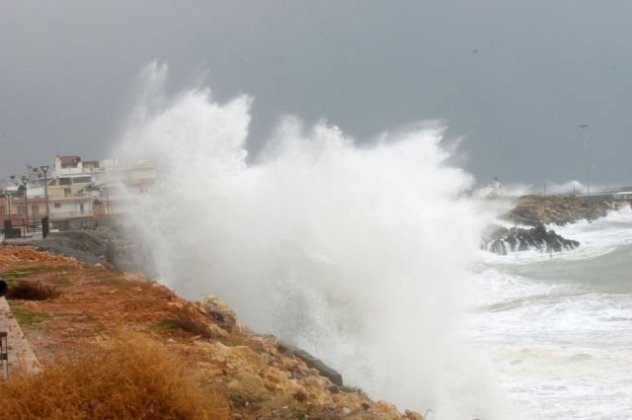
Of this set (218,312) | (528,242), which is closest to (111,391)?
(218,312)

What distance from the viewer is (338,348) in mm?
14125

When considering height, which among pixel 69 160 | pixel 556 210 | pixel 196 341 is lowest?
pixel 196 341

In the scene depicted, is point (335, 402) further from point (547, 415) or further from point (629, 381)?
point (629, 381)

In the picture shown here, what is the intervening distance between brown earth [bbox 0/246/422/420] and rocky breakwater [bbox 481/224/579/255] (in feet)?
128

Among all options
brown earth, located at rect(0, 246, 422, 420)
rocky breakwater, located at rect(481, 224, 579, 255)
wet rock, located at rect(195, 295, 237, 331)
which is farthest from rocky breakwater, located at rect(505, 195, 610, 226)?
brown earth, located at rect(0, 246, 422, 420)

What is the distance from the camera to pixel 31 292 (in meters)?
12.6

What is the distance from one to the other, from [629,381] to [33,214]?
48.4m

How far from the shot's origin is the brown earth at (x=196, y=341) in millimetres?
7348

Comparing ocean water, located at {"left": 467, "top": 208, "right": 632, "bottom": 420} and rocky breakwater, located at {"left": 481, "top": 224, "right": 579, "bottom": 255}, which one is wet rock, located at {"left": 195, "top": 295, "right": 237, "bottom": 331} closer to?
ocean water, located at {"left": 467, "top": 208, "right": 632, "bottom": 420}

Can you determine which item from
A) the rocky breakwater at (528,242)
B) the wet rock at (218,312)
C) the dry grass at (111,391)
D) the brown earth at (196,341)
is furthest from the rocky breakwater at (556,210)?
the dry grass at (111,391)

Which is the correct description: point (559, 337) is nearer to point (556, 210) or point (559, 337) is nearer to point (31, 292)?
point (31, 292)

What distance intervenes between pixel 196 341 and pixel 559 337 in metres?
10.2

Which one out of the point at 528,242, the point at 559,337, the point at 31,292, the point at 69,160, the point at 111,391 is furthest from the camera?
the point at 69,160

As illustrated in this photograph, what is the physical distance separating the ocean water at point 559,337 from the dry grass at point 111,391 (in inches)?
300
